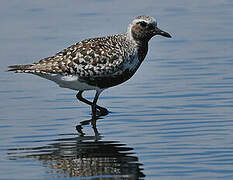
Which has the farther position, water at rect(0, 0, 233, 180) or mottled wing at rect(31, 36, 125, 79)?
mottled wing at rect(31, 36, 125, 79)

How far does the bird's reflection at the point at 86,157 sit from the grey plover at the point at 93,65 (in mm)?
1925

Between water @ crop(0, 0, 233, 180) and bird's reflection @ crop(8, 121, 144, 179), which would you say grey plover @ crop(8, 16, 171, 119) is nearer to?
water @ crop(0, 0, 233, 180)

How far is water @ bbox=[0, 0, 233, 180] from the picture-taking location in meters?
13.9

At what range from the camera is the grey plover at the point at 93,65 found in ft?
57.1

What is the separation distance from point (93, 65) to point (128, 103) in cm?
109

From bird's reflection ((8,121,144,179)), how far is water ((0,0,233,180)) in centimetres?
1

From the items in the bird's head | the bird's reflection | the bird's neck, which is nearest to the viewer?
the bird's reflection

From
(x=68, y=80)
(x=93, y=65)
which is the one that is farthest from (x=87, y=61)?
(x=68, y=80)

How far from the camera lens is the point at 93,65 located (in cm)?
1747

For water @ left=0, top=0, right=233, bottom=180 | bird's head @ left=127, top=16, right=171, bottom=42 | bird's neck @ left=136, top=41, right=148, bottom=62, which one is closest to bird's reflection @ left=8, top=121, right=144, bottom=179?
water @ left=0, top=0, right=233, bottom=180

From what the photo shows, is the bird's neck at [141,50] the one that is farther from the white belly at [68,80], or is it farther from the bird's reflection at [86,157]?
the bird's reflection at [86,157]

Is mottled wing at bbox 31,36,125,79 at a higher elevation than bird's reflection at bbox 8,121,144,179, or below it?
higher

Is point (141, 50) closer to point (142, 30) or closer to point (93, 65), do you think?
point (142, 30)

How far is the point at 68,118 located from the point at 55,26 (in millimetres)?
7508
